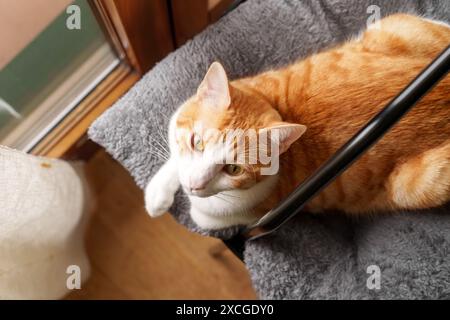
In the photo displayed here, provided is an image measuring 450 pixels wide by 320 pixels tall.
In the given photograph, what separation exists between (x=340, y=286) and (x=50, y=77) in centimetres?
81

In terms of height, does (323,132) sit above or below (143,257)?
above

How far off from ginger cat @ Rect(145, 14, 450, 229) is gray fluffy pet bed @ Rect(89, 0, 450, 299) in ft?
0.21

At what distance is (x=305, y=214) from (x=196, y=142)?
0.35 m

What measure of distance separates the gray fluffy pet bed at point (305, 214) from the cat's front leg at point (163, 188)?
0.05 m

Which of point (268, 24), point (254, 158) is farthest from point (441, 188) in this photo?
point (268, 24)

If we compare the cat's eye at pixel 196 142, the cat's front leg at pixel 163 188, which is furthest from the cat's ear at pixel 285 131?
the cat's front leg at pixel 163 188

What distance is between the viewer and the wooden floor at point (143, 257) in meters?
1.27

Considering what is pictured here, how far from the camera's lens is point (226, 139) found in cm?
73
